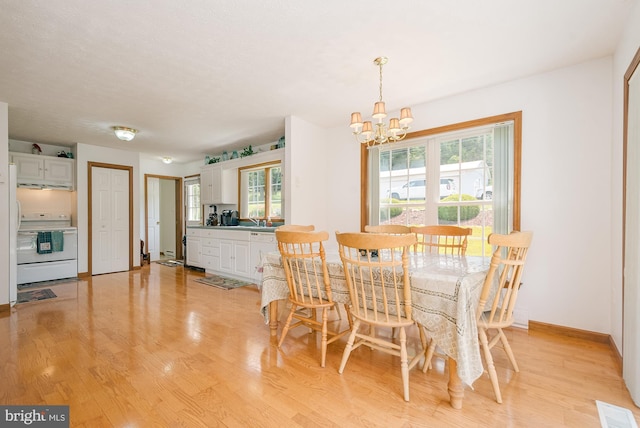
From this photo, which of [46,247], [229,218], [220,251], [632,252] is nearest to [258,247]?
[220,251]

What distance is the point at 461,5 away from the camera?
194 cm

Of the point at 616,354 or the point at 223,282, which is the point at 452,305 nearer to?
the point at 616,354

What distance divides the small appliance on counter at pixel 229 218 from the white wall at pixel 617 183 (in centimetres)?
547

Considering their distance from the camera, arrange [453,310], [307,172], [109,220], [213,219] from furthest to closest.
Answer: [213,219], [109,220], [307,172], [453,310]

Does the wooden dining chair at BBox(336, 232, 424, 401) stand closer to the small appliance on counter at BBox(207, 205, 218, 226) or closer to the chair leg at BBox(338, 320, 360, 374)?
the chair leg at BBox(338, 320, 360, 374)

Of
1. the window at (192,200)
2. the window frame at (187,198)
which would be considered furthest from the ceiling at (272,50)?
the window at (192,200)

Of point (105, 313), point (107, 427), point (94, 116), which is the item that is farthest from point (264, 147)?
point (107, 427)

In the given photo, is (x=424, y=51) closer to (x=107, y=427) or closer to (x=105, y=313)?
(x=107, y=427)

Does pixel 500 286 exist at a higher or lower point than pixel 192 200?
lower

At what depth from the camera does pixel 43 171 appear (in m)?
5.08

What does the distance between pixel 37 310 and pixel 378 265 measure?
413cm

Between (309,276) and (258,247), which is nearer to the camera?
(309,276)

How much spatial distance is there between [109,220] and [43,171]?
129cm

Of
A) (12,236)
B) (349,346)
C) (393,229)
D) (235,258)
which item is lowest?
(349,346)
